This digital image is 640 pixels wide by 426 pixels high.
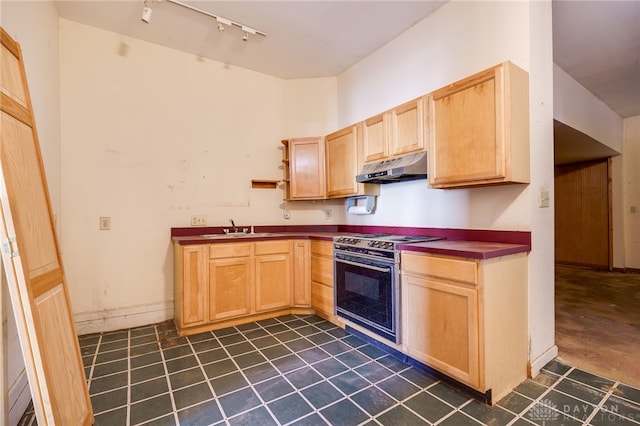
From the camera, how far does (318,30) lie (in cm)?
301

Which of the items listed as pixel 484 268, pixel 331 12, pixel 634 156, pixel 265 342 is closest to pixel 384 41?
pixel 331 12

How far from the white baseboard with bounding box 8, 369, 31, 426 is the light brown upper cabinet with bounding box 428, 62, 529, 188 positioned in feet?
9.55

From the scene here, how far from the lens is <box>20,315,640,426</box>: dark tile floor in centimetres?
164

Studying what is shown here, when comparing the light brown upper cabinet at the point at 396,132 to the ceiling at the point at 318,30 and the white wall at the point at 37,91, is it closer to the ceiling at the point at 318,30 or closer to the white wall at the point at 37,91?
the ceiling at the point at 318,30

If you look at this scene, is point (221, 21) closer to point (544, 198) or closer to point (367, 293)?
point (367, 293)

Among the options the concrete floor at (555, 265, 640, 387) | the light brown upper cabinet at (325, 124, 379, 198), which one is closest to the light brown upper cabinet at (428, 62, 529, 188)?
the light brown upper cabinet at (325, 124, 379, 198)

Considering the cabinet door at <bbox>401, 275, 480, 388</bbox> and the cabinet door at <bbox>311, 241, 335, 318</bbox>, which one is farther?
the cabinet door at <bbox>311, 241, 335, 318</bbox>

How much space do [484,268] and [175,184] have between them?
9.93 feet

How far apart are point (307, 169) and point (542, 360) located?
2.80 m

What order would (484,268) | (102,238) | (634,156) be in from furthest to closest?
(634,156) < (102,238) < (484,268)

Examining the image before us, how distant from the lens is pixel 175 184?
3.29m

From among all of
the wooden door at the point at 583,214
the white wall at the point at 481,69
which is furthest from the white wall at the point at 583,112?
the white wall at the point at 481,69

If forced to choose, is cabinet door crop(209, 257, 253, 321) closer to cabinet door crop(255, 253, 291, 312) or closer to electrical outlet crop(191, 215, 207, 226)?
cabinet door crop(255, 253, 291, 312)

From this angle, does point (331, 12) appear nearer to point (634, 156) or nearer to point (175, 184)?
point (175, 184)
